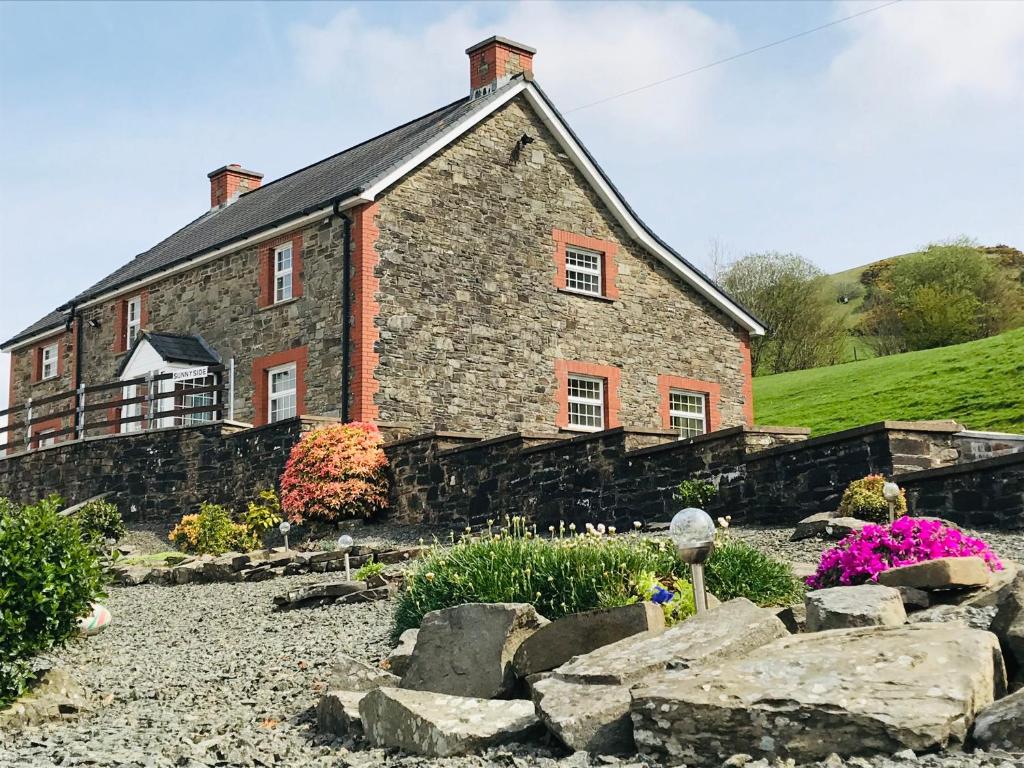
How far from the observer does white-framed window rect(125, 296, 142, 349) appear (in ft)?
97.1

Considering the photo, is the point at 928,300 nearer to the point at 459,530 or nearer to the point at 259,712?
the point at 459,530

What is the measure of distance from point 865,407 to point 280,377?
55.1 ft

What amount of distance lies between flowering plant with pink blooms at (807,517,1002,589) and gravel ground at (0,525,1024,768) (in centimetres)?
244

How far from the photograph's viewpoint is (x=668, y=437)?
59.2 feet

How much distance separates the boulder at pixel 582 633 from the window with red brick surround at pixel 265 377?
1650 cm

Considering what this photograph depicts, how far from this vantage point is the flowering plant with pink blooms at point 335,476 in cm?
2067

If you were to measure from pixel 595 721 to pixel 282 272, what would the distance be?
20.3 metres

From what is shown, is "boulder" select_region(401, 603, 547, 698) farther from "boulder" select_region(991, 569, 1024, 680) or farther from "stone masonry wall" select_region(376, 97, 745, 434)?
"stone masonry wall" select_region(376, 97, 745, 434)

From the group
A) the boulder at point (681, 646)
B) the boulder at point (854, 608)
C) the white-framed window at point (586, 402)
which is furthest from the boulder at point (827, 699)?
the white-framed window at point (586, 402)

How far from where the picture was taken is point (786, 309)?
48531 mm

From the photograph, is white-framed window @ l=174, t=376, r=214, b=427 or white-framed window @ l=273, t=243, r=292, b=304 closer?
white-framed window @ l=273, t=243, r=292, b=304

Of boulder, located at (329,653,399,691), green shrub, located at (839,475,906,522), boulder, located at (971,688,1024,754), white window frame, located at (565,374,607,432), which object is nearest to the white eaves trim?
white window frame, located at (565,374,607,432)

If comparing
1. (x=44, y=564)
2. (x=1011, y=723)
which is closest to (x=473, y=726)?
(x=1011, y=723)

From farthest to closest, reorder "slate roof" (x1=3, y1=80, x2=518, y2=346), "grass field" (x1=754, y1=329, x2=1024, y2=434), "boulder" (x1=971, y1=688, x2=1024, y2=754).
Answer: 1. "grass field" (x1=754, y1=329, x2=1024, y2=434)
2. "slate roof" (x1=3, y1=80, x2=518, y2=346)
3. "boulder" (x1=971, y1=688, x2=1024, y2=754)
